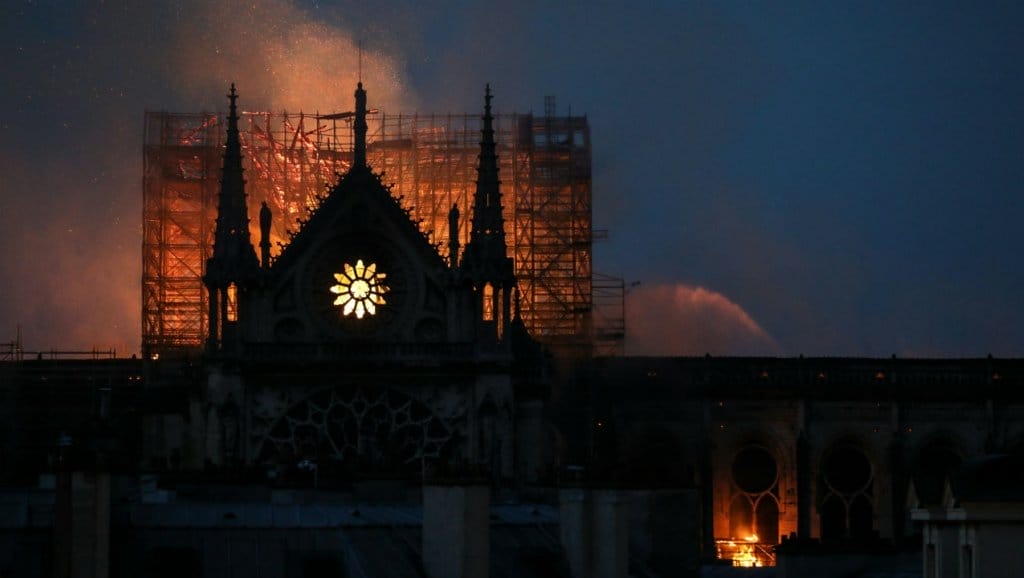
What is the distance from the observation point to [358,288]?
118 m

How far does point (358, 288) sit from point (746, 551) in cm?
2175

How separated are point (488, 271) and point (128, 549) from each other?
40002 mm

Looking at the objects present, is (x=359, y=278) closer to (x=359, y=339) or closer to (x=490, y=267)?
(x=359, y=339)

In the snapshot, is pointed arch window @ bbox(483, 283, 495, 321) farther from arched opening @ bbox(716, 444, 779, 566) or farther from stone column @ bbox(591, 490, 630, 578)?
stone column @ bbox(591, 490, 630, 578)

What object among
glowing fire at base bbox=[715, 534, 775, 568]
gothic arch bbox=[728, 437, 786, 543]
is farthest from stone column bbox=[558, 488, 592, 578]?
gothic arch bbox=[728, 437, 786, 543]

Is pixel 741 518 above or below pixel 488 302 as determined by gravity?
below

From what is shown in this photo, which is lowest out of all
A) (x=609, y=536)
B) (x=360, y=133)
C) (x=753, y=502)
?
(x=609, y=536)

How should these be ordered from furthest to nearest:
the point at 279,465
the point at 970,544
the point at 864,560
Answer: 1. the point at 279,465
2. the point at 864,560
3. the point at 970,544

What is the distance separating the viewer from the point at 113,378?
138250 mm

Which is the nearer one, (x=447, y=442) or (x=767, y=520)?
(x=447, y=442)

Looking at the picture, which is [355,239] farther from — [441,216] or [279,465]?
[441,216]

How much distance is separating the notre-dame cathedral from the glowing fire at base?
195 mm

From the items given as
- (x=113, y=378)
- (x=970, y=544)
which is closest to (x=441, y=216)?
(x=113, y=378)

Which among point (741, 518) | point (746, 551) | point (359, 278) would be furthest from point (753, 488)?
point (359, 278)
